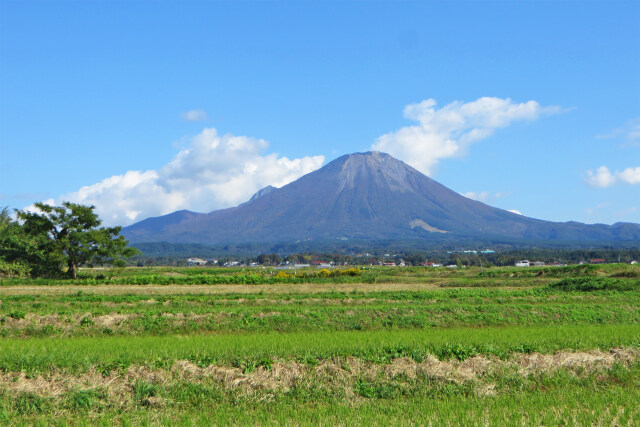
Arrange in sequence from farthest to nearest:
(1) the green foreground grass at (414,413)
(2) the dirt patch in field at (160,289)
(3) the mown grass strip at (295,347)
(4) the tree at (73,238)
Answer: (4) the tree at (73,238), (2) the dirt patch in field at (160,289), (3) the mown grass strip at (295,347), (1) the green foreground grass at (414,413)

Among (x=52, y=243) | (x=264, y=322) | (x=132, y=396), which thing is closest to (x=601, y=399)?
(x=132, y=396)

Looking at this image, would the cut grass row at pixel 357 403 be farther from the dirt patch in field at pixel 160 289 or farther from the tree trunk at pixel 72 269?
the tree trunk at pixel 72 269

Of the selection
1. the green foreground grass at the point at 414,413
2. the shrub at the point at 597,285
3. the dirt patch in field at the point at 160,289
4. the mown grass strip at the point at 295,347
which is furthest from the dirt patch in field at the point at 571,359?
the dirt patch in field at the point at 160,289

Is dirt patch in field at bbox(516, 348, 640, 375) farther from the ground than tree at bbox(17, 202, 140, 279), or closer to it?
closer to it

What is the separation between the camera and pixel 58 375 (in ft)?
33.7

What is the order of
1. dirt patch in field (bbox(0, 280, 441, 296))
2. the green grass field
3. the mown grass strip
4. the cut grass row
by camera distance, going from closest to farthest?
the cut grass row
the green grass field
the mown grass strip
dirt patch in field (bbox(0, 280, 441, 296))

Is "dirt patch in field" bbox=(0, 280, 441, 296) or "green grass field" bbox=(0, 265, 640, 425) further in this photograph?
"dirt patch in field" bbox=(0, 280, 441, 296)

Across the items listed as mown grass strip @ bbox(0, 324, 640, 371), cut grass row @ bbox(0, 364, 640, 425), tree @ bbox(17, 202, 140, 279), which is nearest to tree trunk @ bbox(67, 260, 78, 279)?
tree @ bbox(17, 202, 140, 279)

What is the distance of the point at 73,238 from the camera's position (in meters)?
41.9

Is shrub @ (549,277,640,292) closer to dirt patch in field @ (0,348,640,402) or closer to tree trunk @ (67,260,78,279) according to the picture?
dirt patch in field @ (0,348,640,402)

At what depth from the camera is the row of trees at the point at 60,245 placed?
4159 cm

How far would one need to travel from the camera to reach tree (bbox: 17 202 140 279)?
41.6 meters

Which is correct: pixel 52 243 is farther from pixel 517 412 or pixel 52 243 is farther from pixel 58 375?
pixel 517 412

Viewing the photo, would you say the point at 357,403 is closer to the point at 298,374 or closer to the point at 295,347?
the point at 298,374
